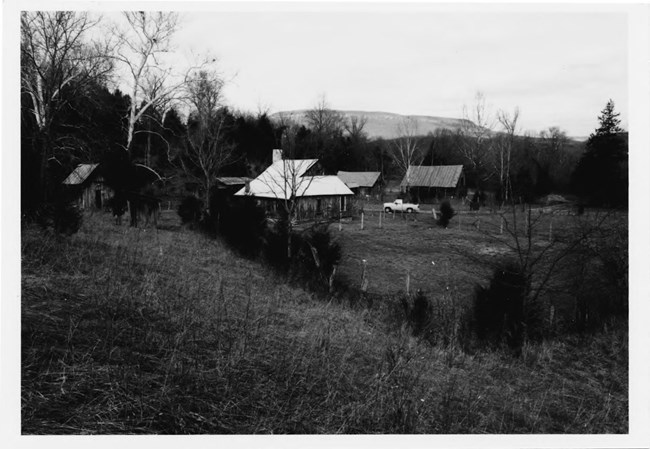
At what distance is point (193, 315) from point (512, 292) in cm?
670

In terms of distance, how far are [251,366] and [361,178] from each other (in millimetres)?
50541

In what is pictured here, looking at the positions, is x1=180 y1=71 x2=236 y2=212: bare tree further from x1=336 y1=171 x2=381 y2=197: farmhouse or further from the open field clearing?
x1=336 y1=171 x2=381 y2=197: farmhouse

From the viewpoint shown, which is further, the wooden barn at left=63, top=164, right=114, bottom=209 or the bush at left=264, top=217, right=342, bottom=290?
the wooden barn at left=63, top=164, right=114, bottom=209

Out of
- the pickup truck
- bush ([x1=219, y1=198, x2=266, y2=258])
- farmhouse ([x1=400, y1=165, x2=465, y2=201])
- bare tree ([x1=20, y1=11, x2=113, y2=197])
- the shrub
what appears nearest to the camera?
bare tree ([x1=20, y1=11, x2=113, y2=197])

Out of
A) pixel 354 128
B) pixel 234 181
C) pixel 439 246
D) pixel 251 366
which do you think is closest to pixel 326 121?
pixel 354 128

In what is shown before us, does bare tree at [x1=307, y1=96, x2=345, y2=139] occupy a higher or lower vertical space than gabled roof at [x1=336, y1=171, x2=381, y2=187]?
higher

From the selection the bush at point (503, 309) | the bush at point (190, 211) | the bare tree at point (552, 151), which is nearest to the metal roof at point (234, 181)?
the bush at point (190, 211)

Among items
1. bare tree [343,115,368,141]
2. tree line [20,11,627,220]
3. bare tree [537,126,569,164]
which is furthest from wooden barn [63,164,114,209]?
bare tree [537,126,569,164]

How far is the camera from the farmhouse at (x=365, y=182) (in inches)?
2112

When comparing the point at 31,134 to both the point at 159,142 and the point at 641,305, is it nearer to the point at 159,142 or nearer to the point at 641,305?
the point at 641,305

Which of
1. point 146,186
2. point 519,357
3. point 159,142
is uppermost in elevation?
point 159,142

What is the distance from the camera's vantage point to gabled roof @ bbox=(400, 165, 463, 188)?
153 ft

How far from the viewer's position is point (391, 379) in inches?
224
